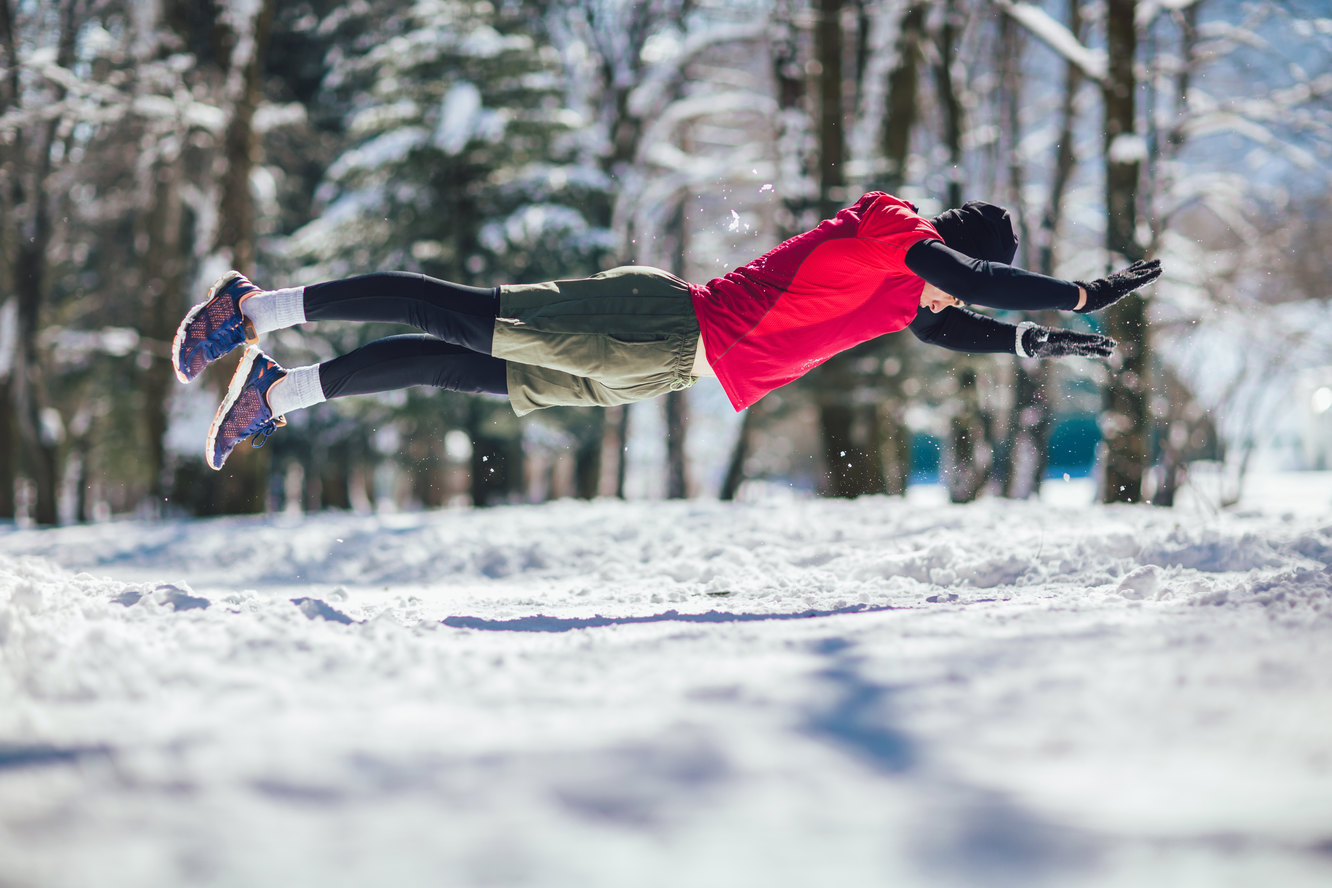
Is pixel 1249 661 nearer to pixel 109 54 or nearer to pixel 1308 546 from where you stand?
pixel 1308 546

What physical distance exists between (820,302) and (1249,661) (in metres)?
1.62

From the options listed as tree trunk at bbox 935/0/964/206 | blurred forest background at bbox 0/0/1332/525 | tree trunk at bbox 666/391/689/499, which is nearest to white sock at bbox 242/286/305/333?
blurred forest background at bbox 0/0/1332/525

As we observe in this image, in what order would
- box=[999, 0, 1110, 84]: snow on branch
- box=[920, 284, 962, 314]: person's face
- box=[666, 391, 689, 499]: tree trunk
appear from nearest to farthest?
box=[920, 284, 962, 314]: person's face
box=[999, 0, 1110, 84]: snow on branch
box=[666, 391, 689, 499]: tree trunk

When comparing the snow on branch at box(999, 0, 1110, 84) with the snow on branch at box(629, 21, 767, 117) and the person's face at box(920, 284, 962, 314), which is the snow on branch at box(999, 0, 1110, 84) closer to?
the snow on branch at box(629, 21, 767, 117)

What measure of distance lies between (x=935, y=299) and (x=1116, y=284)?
1.86 ft

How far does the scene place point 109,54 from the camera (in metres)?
8.42

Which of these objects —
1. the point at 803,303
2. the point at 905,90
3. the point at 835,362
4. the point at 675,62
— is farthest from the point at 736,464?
the point at 803,303

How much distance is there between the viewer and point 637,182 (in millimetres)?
10625

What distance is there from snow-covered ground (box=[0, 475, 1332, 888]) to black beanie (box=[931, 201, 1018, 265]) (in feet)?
3.88

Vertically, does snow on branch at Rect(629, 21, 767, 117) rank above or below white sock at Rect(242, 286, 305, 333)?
above

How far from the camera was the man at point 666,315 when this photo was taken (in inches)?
109

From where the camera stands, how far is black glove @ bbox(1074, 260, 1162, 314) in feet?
8.82

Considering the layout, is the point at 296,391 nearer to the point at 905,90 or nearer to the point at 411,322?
the point at 411,322

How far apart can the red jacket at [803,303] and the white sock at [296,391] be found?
1426 mm
